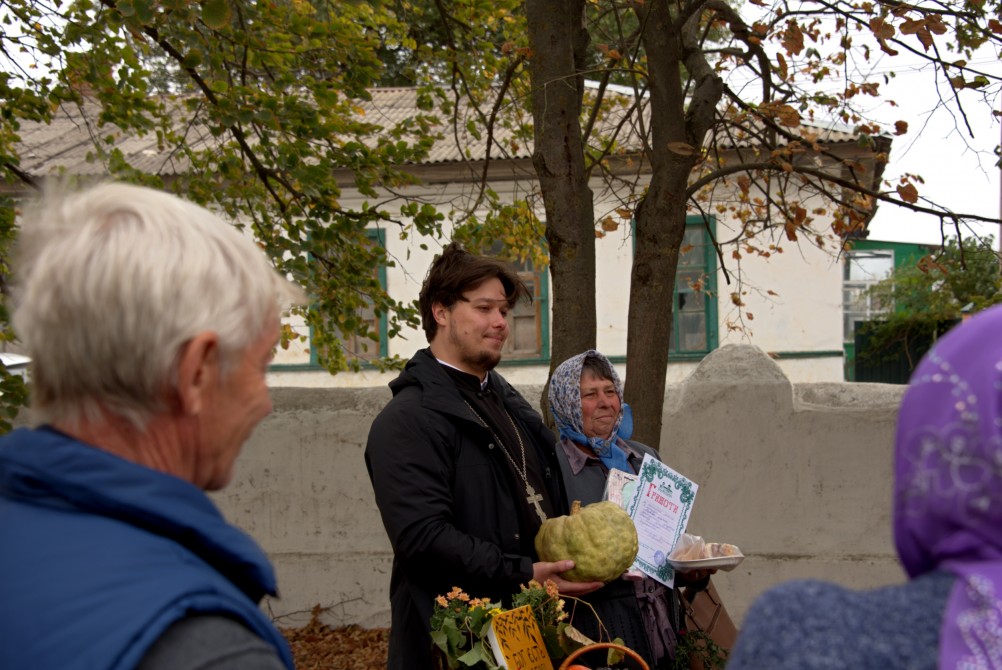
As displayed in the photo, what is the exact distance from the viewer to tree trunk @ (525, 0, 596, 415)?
4.41 metres

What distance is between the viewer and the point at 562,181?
4434 mm

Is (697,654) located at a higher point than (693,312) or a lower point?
lower

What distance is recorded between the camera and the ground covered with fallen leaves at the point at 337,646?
6.12 metres

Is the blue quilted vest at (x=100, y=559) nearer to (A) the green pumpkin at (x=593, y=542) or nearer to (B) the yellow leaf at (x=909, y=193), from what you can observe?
(A) the green pumpkin at (x=593, y=542)

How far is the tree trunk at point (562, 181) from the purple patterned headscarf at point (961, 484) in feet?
10.9

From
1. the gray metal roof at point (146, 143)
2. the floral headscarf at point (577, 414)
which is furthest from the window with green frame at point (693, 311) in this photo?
the floral headscarf at point (577, 414)

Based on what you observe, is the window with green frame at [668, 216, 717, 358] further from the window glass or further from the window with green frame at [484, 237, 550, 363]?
the window glass

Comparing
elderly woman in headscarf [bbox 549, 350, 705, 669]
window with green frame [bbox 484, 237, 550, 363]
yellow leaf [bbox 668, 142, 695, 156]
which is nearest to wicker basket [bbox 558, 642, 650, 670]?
elderly woman in headscarf [bbox 549, 350, 705, 669]

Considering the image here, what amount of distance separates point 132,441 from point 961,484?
0.96 meters

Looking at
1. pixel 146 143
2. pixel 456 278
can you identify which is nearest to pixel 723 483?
pixel 456 278

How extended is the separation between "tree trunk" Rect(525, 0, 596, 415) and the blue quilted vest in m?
3.26

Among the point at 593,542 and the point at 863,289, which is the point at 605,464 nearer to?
the point at 593,542

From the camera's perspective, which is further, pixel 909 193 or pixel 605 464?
pixel 909 193

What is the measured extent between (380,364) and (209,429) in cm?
515
